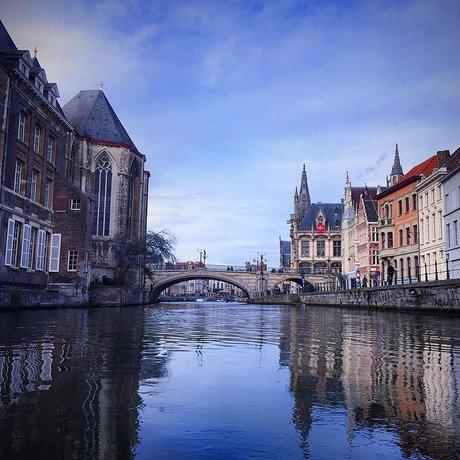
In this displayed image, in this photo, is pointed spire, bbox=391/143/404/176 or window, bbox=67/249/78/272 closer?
window, bbox=67/249/78/272

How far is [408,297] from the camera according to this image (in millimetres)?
27594

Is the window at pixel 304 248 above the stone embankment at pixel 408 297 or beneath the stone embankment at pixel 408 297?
above

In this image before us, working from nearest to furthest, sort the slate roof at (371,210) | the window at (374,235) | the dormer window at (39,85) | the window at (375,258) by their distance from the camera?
the dormer window at (39,85) → the window at (374,235) → the window at (375,258) → the slate roof at (371,210)

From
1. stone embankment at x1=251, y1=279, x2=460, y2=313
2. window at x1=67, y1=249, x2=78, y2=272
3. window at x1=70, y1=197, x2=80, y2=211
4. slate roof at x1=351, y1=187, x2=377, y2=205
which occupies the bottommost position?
stone embankment at x1=251, y1=279, x2=460, y2=313

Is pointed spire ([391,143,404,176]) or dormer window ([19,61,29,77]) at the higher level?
pointed spire ([391,143,404,176])

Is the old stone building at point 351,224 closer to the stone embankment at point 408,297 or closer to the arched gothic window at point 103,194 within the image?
the stone embankment at point 408,297

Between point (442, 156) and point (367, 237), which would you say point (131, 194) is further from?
point (442, 156)

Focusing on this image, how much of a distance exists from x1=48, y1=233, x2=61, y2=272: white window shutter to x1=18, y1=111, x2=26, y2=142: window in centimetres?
756

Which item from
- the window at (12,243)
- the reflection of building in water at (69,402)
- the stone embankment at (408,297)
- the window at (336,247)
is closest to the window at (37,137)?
the window at (12,243)

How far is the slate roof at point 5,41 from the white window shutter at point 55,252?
1219 cm

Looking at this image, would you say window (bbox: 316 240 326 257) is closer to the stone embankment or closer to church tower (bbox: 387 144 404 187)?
church tower (bbox: 387 144 404 187)

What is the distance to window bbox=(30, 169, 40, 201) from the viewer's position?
3129cm

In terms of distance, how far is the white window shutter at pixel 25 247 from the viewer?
29.2 metres

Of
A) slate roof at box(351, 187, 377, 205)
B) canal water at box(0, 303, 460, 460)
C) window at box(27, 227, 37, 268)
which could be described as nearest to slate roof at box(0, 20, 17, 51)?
window at box(27, 227, 37, 268)
